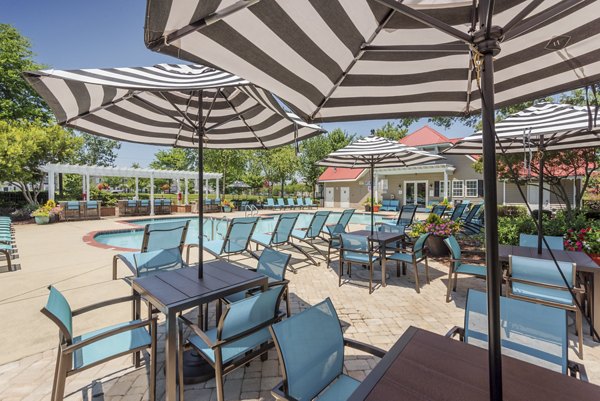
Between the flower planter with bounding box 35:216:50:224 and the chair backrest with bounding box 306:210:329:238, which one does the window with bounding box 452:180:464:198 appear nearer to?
the chair backrest with bounding box 306:210:329:238

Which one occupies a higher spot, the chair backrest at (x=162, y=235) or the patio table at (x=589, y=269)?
the chair backrest at (x=162, y=235)

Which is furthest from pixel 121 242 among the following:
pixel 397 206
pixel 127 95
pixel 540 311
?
pixel 397 206

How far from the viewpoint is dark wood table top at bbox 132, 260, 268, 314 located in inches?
91.1

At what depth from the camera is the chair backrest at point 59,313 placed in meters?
1.84

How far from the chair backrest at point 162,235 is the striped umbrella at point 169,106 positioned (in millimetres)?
1420

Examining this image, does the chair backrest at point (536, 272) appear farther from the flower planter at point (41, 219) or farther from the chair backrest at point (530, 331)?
the flower planter at point (41, 219)

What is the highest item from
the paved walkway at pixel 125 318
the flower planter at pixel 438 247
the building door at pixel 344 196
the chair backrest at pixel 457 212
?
the building door at pixel 344 196

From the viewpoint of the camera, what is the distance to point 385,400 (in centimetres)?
124

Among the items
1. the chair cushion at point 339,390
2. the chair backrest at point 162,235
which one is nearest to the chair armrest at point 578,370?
the chair cushion at point 339,390

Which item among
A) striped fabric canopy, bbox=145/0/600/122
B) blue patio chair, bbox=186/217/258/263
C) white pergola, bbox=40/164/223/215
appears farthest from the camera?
white pergola, bbox=40/164/223/215

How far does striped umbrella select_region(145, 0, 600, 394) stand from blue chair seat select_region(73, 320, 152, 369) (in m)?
2.19

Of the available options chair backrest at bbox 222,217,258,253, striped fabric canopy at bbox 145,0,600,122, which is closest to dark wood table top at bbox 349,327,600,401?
striped fabric canopy at bbox 145,0,600,122

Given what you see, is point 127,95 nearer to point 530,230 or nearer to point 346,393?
point 346,393

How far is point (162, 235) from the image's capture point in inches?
191
